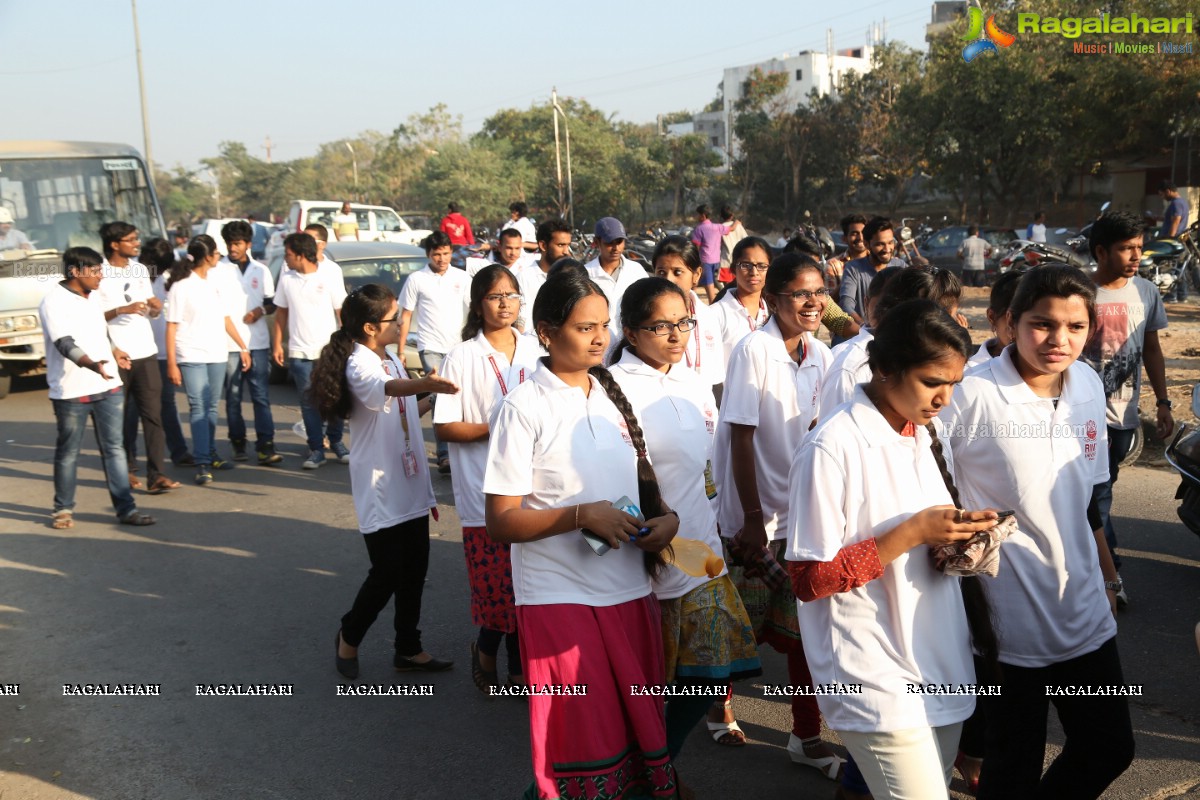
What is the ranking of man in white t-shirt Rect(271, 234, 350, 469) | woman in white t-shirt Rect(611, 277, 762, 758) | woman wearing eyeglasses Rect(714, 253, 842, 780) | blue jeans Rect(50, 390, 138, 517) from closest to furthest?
woman in white t-shirt Rect(611, 277, 762, 758) < woman wearing eyeglasses Rect(714, 253, 842, 780) < blue jeans Rect(50, 390, 138, 517) < man in white t-shirt Rect(271, 234, 350, 469)

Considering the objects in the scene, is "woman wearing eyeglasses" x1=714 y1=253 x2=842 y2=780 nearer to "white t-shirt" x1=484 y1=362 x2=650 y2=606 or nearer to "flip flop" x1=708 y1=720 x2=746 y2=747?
"flip flop" x1=708 y1=720 x2=746 y2=747

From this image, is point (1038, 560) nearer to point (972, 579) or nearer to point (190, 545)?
point (972, 579)

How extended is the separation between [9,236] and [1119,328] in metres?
12.6

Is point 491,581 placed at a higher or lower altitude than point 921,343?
lower

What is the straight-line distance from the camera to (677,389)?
3404 mm

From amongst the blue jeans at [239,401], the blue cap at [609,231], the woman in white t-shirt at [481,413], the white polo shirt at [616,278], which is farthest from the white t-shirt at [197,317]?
the woman in white t-shirt at [481,413]

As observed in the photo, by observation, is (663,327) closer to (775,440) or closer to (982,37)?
(775,440)

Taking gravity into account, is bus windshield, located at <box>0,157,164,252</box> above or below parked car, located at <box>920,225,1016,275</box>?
Answer: above

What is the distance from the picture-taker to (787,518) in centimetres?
320

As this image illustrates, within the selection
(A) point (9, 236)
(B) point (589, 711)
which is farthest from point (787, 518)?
(A) point (9, 236)

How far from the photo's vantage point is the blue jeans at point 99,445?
7168mm

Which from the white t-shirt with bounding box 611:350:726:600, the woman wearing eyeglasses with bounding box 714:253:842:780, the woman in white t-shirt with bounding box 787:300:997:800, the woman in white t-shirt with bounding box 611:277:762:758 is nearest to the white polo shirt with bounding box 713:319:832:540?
the woman wearing eyeglasses with bounding box 714:253:842:780

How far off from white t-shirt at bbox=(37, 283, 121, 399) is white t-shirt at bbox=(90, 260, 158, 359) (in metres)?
0.68

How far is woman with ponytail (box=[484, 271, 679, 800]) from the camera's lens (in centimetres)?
284
